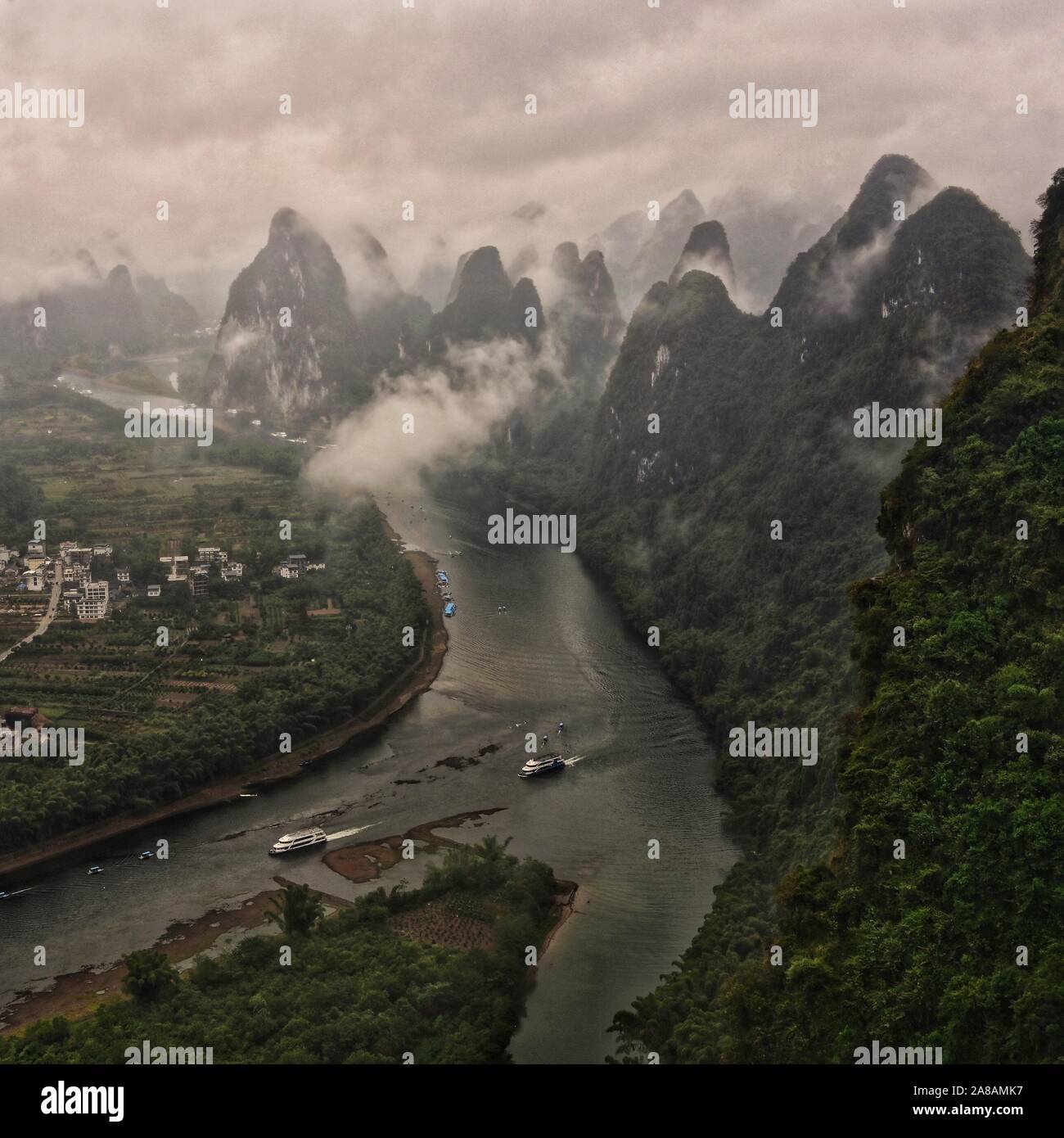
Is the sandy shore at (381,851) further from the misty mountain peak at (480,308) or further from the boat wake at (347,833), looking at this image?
the misty mountain peak at (480,308)

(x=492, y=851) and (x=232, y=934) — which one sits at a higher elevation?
(x=492, y=851)

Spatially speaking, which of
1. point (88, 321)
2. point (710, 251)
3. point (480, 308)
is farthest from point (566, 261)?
point (88, 321)

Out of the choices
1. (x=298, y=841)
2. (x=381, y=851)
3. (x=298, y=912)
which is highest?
(x=298, y=841)

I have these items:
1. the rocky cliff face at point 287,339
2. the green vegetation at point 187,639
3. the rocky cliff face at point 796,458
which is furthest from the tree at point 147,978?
the rocky cliff face at point 287,339

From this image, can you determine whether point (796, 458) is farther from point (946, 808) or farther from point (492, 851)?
point (946, 808)

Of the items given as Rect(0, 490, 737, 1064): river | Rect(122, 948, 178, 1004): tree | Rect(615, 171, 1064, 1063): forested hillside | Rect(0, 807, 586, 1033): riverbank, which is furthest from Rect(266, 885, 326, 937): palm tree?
Rect(615, 171, 1064, 1063): forested hillside

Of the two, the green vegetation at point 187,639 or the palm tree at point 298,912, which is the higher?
the green vegetation at point 187,639

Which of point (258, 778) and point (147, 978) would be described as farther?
point (258, 778)
